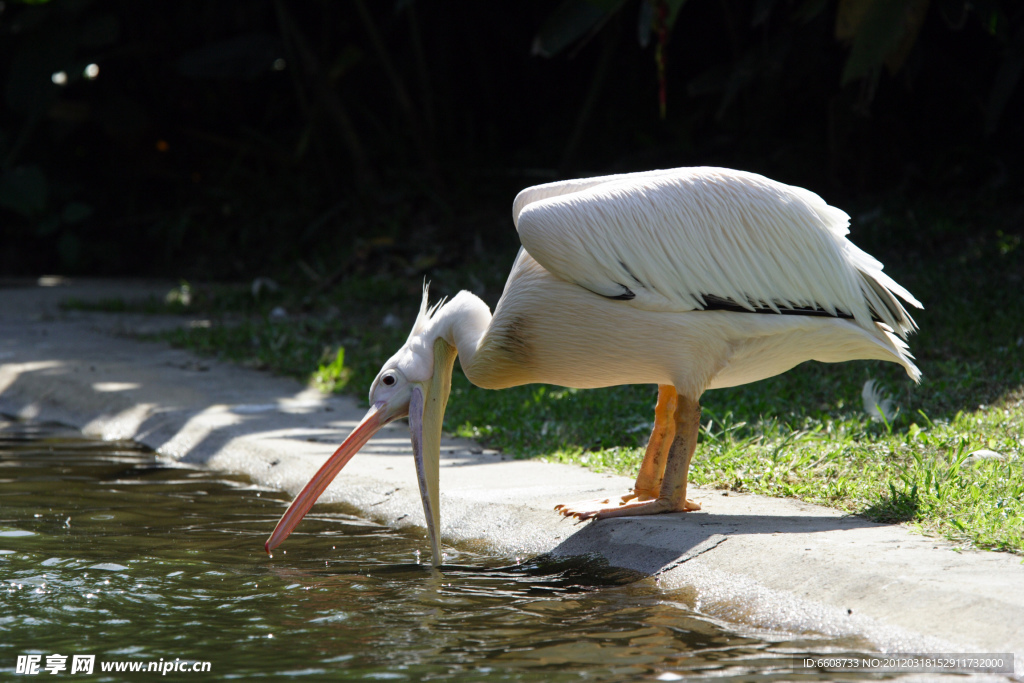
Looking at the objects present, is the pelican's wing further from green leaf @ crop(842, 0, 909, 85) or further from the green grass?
green leaf @ crop(842, 0, 909, 85)

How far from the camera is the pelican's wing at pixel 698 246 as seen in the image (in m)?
3.32

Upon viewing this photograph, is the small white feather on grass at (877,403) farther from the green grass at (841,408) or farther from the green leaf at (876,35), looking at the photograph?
the green leaf at (876,35)

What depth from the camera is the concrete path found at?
2.48m

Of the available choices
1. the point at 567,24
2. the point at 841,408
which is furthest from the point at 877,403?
the point at 567,24

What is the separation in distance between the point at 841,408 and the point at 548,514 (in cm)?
175

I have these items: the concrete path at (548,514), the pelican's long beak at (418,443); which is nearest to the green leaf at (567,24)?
the concrete path at (548,514)

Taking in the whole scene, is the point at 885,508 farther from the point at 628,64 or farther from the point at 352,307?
the point at 628,64

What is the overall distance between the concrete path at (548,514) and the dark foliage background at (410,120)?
3024 millimetres

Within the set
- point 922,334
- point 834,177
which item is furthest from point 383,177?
point 922,334

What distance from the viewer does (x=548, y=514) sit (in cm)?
349

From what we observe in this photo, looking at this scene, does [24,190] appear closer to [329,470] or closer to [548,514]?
[329,470]

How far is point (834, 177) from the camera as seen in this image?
8.32 metres

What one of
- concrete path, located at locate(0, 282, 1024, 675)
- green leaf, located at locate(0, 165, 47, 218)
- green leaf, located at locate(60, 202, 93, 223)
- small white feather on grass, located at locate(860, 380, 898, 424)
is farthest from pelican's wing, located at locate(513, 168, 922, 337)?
green leaf, located at locate(60, 202, 93, 223)

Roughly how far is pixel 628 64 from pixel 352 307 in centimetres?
377
